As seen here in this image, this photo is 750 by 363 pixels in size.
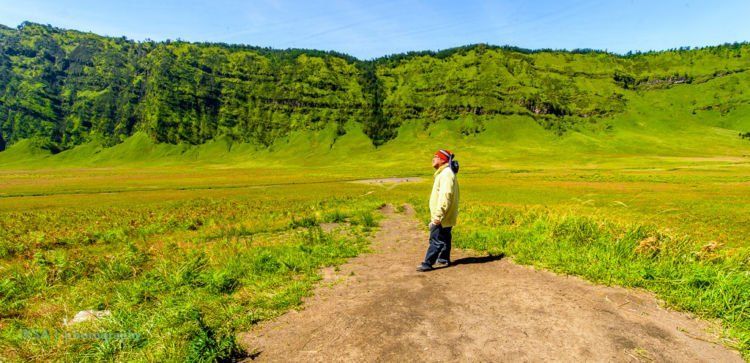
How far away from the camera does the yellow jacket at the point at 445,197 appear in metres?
9.40

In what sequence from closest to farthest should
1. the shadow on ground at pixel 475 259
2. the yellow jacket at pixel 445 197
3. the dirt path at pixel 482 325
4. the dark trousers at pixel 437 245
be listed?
the dirt path at pixel 482 325 → the yellow jacket at pixel 445 197 → the dark trousers at pixel 437 245 → the shadow on ground at pixel 475 259

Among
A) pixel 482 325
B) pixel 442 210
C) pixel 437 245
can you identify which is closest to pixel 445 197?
pixel 442 210

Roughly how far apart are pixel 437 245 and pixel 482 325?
352 cm

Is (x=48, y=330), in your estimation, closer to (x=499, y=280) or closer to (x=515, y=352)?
(x=515, y=352)

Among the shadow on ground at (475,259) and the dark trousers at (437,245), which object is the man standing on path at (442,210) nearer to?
the dark trousers at (437,245)

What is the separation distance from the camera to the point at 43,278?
11.3 metres

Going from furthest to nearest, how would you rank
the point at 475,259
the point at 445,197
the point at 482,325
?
the point at 475,259 < the point at 445,197 < the point at 482,325

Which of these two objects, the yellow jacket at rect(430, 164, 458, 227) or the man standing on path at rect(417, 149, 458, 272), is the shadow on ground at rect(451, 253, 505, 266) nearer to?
the man standing on path at rect(417, 149, 458, 272)

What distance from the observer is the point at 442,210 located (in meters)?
9.49

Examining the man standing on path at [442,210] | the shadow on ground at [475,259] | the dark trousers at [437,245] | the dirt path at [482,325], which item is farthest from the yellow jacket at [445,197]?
the dirt path at [482,325]

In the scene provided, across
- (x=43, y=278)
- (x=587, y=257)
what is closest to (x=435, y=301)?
(x=587, y=257)

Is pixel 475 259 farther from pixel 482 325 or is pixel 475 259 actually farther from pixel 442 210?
pixel 482 325

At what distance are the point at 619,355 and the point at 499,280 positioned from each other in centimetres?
331

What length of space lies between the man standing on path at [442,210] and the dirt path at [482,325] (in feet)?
3.16
